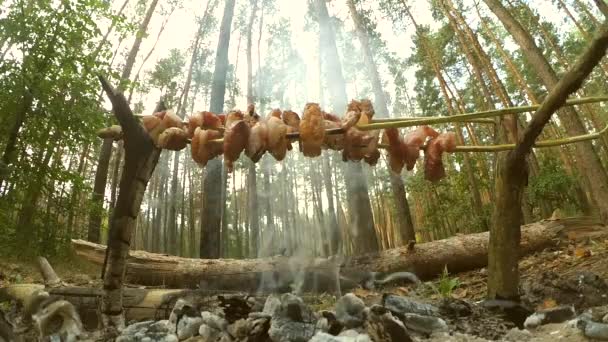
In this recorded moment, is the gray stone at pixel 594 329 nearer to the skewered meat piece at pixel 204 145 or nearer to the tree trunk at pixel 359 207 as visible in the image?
the skewered meat piece at pixel 204 145

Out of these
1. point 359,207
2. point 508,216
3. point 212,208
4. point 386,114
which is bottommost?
point 508,216

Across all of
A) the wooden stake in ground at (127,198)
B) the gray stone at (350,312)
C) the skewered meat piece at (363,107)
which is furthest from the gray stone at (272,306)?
the skewered meat piece at (363,107)

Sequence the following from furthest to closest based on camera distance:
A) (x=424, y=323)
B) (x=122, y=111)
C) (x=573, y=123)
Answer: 1. (x=573, y=123)
2. (x=424, y=323)
3. (x=122, y=111)

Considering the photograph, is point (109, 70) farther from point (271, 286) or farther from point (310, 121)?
point (310, 121)

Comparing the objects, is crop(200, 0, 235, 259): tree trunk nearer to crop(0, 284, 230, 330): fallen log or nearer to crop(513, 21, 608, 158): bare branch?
crop(0, 284, 230, 330): fallen log

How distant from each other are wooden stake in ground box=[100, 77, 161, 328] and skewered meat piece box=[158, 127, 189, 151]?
9 cm

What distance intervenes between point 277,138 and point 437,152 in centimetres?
77

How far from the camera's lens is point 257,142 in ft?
5.23

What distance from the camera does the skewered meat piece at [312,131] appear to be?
5.19 feet

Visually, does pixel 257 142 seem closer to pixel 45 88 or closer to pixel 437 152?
pixel 437 152

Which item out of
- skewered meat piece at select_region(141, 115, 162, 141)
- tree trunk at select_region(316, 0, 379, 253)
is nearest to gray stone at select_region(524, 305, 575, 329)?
skewered meat piece at select_region(141, 115, 162, 141)

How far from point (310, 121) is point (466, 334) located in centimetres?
142

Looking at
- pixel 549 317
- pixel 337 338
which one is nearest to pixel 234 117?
pixel 337 338

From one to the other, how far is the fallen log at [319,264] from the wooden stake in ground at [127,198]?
423 centimetres
